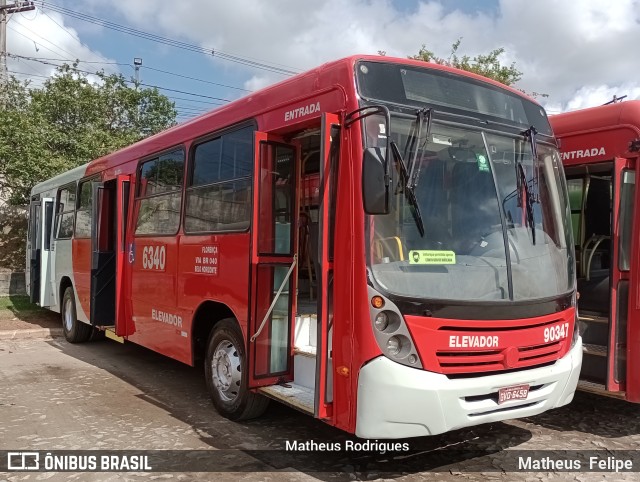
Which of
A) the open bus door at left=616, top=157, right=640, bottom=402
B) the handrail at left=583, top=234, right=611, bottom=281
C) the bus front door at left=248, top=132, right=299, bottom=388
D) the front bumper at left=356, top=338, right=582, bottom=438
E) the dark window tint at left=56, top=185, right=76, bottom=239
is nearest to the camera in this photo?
the front bumper at left=356, top=338, right=582, bottom=438

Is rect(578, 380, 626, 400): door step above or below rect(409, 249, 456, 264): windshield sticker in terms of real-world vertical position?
below

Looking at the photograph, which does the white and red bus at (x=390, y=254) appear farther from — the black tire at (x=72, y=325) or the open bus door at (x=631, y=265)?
the black tire at (x=72, y=325)

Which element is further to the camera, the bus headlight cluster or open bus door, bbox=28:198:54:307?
open bus door, bbox=28:198:54:307

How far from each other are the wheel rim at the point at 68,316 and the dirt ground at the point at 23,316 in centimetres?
123

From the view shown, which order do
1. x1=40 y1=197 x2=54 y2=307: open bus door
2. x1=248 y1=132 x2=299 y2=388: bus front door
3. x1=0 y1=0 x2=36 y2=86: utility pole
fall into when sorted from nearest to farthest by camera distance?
1. x1=248 y1=132 x2=299 y2=388: bus front door
2. x1=40 y1=197 x2=54 y2=307: open bus door
3. x1=0 y1=0 x2=36 y2=86: utility pole

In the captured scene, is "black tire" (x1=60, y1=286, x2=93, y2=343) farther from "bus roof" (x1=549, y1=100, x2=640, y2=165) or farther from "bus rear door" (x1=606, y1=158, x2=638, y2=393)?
"bus rear door" (x1=606, y1=158, x2=638, y2=393)

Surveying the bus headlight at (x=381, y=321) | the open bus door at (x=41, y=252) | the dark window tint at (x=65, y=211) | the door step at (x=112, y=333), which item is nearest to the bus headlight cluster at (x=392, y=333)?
the bus headlight at (x=381, y=321)

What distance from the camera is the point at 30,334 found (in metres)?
10.3

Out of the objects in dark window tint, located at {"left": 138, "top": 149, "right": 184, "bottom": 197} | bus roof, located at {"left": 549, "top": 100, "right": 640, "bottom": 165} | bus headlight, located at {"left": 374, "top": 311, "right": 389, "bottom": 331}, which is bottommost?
bus headlight, located at {"left": 374, "top": 311, "right": 389, "bottom": 331}

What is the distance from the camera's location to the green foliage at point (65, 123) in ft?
44.1

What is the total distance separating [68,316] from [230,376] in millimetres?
5701

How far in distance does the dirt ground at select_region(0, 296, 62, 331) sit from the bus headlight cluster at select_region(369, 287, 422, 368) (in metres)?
9.12

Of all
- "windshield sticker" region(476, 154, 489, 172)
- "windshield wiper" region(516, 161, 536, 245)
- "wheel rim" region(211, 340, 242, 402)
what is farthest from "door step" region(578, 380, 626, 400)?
"wheel rim" region(211, 340, 242, 402)

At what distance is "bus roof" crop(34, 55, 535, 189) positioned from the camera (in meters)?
4.00
